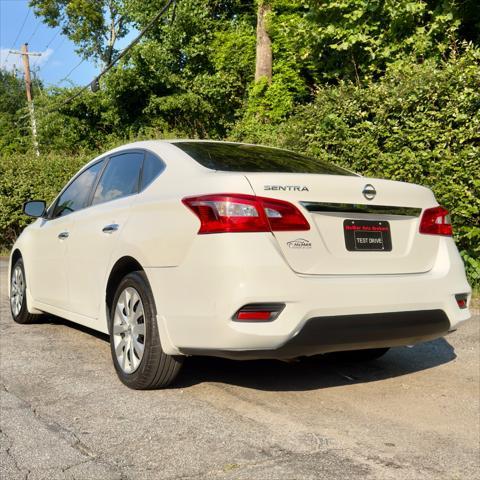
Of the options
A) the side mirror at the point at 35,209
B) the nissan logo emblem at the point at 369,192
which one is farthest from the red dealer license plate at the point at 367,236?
the side mirror at the point at 35,209

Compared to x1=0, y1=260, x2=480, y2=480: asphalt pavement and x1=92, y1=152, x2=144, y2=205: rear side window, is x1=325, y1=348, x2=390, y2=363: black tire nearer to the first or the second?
x1=0, y1=260, x2=480, y2=480: asphalt pavement

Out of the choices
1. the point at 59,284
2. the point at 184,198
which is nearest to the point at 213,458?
the point at 184,198

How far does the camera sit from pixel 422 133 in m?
7.83

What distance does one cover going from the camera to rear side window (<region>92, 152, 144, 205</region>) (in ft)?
15.2

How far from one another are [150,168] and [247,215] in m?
1.21

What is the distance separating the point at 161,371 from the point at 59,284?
1.90 meters

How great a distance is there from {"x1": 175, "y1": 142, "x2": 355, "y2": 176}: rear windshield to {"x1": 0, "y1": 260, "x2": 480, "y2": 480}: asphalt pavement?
1443 millimetres

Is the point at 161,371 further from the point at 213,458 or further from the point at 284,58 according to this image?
the point at 284,58

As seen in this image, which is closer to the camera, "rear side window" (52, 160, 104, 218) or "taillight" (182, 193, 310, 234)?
"taillight" (182, 193, 310, 234)

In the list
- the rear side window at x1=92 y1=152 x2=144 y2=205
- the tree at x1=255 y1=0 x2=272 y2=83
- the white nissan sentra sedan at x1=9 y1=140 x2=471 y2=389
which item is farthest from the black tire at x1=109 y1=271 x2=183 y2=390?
the tree at x1=255 y1=0 x2=272 y2=83

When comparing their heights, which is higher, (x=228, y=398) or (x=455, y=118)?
(x=455, y=118)

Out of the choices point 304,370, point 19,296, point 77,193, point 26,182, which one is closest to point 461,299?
point 304,370

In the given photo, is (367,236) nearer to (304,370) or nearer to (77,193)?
(304,370)

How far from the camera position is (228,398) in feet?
13.2
